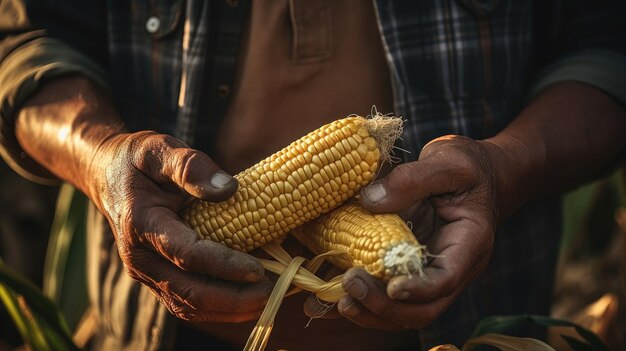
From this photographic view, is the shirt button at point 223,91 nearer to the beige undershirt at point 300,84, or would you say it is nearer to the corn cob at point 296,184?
the beige undershirt at point 300,84

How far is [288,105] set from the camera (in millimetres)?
1905

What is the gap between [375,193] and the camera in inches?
60.8

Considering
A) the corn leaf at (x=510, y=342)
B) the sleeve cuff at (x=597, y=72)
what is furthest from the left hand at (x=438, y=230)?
the sleeve cuff at (x=597, y=72)

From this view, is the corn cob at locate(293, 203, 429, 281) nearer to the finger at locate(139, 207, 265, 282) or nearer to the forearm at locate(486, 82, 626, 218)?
the finger at locate(139, 207, 265, 282)

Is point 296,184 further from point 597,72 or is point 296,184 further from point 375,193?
point 597,72

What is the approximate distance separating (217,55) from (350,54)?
348 millimetres

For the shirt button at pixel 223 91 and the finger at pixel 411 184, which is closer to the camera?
the finger at pixel 411 184

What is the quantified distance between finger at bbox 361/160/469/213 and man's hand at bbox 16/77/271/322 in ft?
0.94

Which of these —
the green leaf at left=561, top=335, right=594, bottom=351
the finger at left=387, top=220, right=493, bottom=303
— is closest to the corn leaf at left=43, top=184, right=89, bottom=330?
the finger at left=387, top=220, right=493, bottom=303

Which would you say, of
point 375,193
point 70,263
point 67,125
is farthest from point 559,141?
point 70,263

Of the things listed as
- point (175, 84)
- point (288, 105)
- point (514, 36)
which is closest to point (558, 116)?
point (514, 36)

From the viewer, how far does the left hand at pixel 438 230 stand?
4.69 ft

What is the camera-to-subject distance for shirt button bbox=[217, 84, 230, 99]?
1.92 metres

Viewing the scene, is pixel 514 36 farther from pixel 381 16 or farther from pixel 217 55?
pixel 217 55
